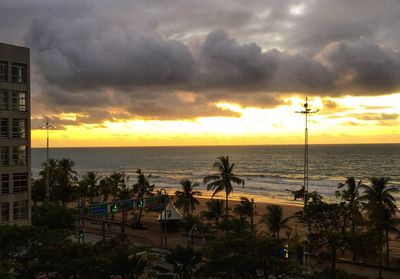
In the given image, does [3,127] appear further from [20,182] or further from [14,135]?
[20,182]

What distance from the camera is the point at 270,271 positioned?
81.4 ft

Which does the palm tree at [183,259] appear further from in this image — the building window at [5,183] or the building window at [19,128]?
the building window at [19,128]

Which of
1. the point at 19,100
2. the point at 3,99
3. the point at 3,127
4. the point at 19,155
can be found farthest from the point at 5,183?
the point at 19,100

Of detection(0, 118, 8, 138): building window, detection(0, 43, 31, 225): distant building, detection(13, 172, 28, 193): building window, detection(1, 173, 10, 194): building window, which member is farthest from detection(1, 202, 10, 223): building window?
detection(0, 118, 8, 138): building window

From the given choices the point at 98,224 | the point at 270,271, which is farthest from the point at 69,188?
the point at 270,271

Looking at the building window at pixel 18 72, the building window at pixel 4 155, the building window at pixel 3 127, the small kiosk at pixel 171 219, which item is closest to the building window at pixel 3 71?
the building window at pixel 18 72

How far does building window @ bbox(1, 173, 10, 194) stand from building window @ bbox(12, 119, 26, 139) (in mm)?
3998

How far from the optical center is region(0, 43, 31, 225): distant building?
129ft

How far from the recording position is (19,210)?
40500 mm

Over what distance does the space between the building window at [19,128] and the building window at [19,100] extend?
1254 millimetres

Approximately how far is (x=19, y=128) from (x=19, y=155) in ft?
8.89

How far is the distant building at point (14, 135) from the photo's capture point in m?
39.3

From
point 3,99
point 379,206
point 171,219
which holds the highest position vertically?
point 3,99

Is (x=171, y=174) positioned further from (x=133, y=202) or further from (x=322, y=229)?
(x=322, y=229)
